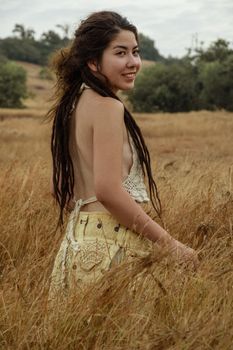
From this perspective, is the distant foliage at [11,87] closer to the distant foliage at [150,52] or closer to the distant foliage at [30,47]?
the distant foliage at [30,47]

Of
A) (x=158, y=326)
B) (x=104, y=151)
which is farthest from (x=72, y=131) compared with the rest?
(x=158, y=326)

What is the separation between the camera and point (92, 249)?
231cm

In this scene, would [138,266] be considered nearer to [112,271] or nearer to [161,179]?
[112,271]

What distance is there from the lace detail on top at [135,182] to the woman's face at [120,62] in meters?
0.23

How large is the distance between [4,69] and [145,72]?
13.7 m

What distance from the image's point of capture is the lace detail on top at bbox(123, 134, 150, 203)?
7.81ft

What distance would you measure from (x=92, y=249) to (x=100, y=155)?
37cm

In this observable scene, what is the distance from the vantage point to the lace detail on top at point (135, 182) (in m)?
2.38

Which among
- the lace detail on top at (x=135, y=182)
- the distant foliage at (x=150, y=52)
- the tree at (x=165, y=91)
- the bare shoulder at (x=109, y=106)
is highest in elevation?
the bare shoulder at (x=109, y=106)

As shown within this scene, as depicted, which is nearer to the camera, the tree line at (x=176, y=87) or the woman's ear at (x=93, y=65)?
the woman's ear at (x=93, y=65)

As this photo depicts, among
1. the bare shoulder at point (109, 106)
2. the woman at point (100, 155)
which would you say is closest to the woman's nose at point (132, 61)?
the woman at point (100, 155)

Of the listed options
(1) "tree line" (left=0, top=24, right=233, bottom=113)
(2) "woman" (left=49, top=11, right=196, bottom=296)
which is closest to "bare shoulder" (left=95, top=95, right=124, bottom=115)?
(2) "woman" (left=49, top=11, right=196, bottom=296)

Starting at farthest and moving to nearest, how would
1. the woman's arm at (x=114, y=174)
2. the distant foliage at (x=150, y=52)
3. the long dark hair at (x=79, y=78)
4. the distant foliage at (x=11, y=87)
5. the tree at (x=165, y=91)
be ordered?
the distant foliage at (x=150, y=52)
the distant foliage at (x=11, y=87)
the tree at (x=165, y=91)
the long dark hair at (x=79, y=78)
the woman's arm at (x=114, y=174)

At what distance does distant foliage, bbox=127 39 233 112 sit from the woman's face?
4879cm
